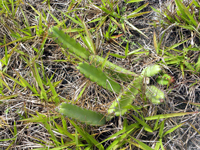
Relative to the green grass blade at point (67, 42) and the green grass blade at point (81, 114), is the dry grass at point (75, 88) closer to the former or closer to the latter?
the green grass blade at point (81, 114)

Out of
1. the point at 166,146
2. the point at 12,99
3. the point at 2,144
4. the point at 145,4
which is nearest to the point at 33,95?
the point at 12,99

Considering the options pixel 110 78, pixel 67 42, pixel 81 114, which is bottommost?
pixel 81 114

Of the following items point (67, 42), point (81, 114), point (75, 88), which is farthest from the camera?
point (75, 88)

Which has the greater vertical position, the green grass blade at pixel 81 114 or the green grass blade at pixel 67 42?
the green grass blade at pixel 67 42

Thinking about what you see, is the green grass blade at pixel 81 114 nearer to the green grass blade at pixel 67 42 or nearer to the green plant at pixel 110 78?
the green plant at pixel 110 78

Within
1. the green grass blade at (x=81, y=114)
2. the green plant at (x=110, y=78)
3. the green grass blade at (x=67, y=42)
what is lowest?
the green grass blade at (x=81, y=114)

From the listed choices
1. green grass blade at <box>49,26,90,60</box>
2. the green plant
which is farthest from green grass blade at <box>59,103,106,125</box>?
green grass blade at <box>49,26,90,60</box>

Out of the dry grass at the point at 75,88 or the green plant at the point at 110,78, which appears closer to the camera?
the green plant at the point at 110,78

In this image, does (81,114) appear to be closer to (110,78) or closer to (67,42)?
(110,78)

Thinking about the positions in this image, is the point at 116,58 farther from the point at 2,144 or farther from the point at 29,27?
the point at 2,144

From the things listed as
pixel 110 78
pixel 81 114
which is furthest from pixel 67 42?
pixel 81 114

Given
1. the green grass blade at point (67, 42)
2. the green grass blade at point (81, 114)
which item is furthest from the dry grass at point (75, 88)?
the green grass blade at point (67, 42)
